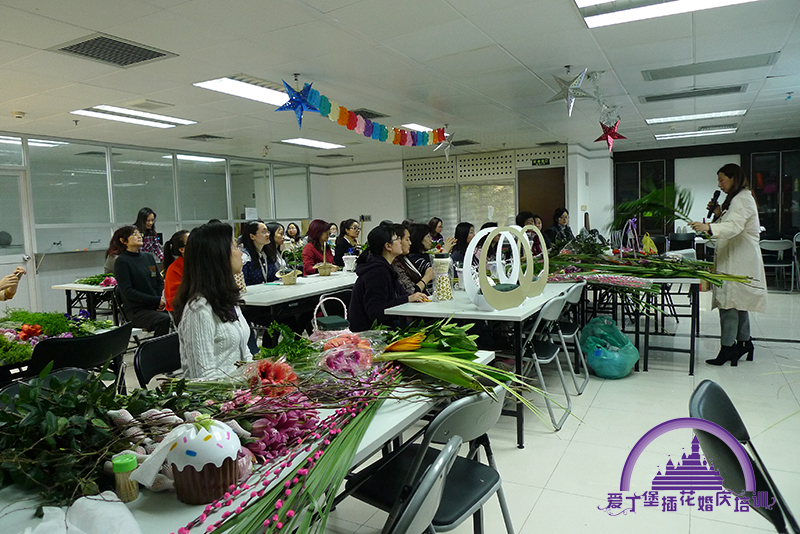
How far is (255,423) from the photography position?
4.34 ft

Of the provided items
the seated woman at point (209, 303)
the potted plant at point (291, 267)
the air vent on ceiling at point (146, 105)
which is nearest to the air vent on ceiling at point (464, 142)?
the potted plant at point (291, 267)

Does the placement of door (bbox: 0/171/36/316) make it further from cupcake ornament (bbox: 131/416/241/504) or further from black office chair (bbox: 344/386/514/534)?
cupcake ornament (bbox: 131/416/241/504)

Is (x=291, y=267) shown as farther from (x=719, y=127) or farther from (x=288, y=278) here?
(x=719, y=127)

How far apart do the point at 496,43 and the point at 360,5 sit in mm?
1367

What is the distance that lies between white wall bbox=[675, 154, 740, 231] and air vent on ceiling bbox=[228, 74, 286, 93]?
945cm

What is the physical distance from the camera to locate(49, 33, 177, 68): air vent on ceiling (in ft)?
13.1

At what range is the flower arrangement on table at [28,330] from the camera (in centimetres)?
254

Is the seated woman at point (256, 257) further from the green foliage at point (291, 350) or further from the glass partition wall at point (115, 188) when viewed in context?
the glass partition wall at point (115, 188)

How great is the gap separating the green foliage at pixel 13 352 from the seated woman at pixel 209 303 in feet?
2.70

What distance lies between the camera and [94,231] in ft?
27.4

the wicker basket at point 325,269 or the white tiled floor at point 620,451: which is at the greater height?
the wicker basket at point 325,269

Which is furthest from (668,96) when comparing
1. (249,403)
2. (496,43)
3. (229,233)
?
(249,403)
